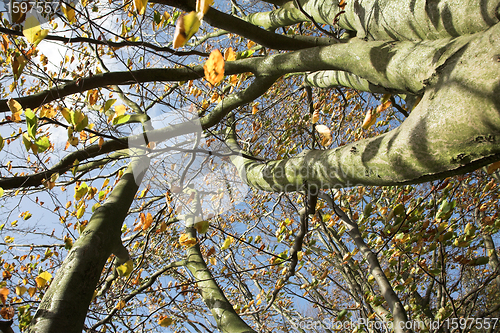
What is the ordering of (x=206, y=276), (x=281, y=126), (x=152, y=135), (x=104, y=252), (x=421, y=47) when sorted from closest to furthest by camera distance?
(x=421, y=47), (x=104, y=252), (x=152, y=135), (x=206, y=276), (x=281, y=126)

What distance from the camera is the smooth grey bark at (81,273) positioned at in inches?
37.4

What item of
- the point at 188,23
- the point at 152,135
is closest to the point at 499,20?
the point at 188,23

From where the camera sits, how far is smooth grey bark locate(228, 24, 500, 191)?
0.65 m

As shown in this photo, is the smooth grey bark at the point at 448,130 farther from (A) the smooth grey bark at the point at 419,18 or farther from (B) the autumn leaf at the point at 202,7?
(B) the autumn leaf at the point at 202,7

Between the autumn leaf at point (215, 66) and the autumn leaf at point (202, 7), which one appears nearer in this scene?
the autumn leaf at point (202, 7)

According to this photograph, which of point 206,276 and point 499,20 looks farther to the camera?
point 206,276

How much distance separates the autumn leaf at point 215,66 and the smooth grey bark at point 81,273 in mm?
984

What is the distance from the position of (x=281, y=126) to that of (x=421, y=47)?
3.83 meters

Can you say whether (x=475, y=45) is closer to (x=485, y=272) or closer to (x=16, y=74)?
(x=16, y=74)

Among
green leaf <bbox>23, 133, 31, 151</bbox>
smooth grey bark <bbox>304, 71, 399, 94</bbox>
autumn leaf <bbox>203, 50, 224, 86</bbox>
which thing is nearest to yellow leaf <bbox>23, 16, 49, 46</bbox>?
green leaf <bbox>23, 133, 31, 151</bbox>

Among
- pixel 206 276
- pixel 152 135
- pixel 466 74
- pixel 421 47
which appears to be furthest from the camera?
pixel 206 276

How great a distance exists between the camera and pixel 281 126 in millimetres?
4746

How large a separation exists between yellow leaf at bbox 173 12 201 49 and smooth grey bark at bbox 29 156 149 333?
104 centimetres

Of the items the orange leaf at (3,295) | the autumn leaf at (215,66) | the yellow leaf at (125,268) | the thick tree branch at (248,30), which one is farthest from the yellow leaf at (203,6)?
the orange leaf at (3,295)
